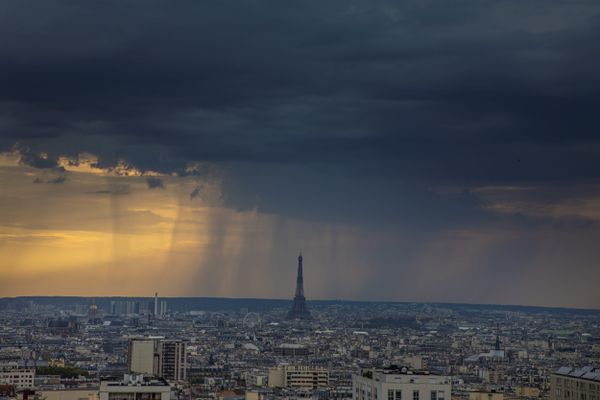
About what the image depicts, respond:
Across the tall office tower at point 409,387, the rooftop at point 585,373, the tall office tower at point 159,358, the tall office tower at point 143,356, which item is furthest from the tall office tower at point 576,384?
the tall office tower at point 143,356

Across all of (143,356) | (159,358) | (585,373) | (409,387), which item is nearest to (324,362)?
(159,358)

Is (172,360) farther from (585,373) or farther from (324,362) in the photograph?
(585,373)

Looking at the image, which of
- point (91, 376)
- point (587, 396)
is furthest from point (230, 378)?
Answer: point (587, 396)

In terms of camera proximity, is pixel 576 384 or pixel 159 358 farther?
pixel 159 358

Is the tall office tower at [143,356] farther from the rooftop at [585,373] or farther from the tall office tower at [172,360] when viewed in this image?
the rooftop at [585,373]

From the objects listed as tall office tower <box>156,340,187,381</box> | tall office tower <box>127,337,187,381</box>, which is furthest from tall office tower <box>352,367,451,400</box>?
tall office tower <box>156,340,187,381</box>
